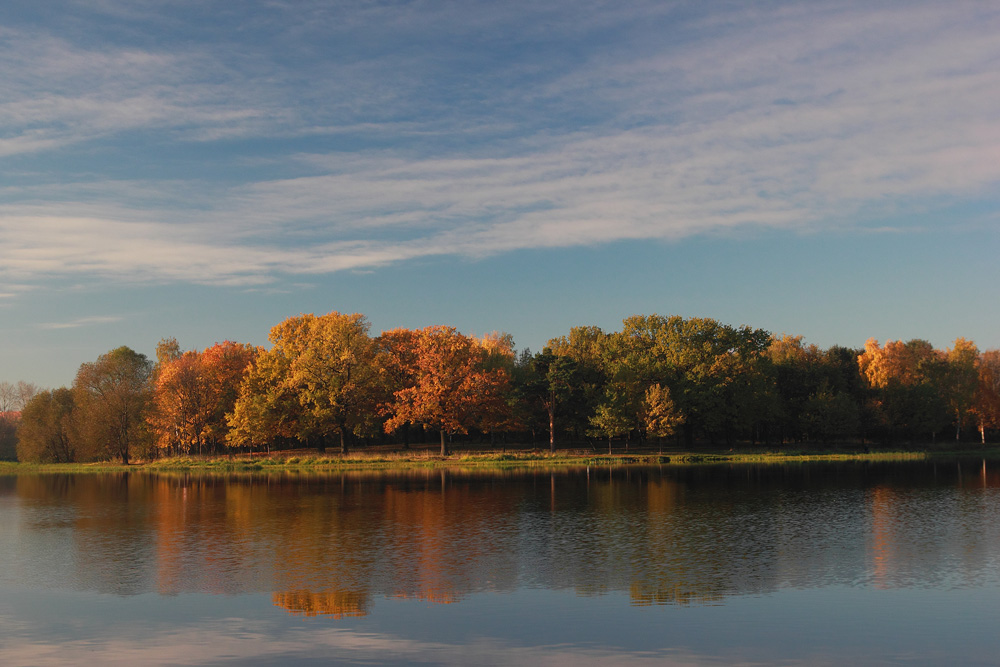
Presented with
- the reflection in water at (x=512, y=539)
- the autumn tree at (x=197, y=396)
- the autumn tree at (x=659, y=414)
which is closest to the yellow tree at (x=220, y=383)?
the autumn tree at (x=197, y=396)

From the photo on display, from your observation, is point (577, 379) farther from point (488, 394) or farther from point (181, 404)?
point (181, 404)

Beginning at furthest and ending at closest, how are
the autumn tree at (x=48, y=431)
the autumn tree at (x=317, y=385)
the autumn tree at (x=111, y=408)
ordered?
the autumn tree at (x=48, y=431) < the autumn tree at (x=111, y=408) < the autumn tree at (x=317, y=385)

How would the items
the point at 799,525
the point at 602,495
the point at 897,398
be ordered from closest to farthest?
the point at 799,525
the point at 602,495
the point at 897,398

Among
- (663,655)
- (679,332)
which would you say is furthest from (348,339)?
(663,655)

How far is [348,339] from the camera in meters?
103

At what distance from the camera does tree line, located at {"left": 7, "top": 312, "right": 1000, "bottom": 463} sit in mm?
99250

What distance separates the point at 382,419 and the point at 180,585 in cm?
8627

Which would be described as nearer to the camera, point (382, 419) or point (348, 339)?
point (348, 339)

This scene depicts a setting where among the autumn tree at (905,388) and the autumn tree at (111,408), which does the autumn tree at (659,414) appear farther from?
the autumn tree at (111,408)

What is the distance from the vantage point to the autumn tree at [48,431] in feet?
389

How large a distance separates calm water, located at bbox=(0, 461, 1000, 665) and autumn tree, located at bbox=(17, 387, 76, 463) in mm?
72953

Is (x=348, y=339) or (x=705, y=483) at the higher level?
(x=348, y=339)

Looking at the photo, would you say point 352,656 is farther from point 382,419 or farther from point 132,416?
point 132,416

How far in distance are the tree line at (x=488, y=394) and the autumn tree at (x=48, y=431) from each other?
0.69 feet
